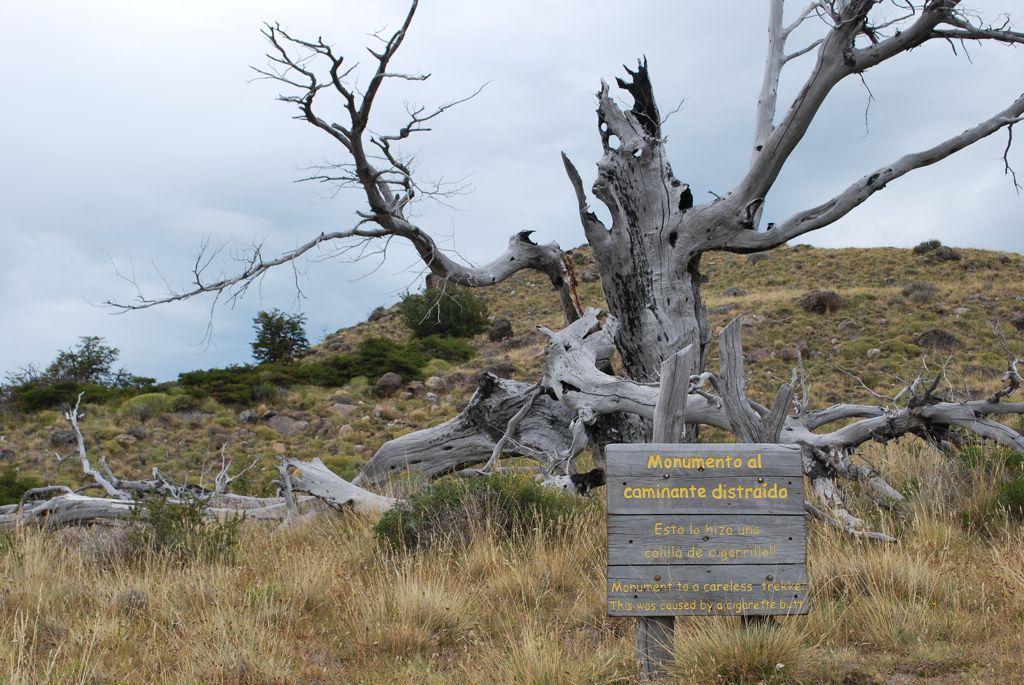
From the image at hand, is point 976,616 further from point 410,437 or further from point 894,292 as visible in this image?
point 894,292

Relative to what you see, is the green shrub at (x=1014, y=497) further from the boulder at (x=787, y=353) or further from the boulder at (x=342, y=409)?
the boulder at (x=342, y=409)

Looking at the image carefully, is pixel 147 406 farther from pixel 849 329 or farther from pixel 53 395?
pixel 849 329

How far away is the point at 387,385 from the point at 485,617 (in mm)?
21742

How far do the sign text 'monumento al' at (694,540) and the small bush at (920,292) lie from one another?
99.9ft

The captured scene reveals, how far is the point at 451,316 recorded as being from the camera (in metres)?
37.6

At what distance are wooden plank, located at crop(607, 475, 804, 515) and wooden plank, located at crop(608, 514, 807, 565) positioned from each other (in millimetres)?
43

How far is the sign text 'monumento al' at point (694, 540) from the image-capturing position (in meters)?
4.80

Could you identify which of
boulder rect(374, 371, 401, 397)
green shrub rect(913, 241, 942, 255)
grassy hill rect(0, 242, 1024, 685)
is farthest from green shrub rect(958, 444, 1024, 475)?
green shrub rect(913, 241, 942, 255)

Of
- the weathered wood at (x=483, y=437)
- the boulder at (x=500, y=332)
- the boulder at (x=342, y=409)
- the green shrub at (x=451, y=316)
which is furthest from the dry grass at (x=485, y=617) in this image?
the green shrub at (x=451, y=316)

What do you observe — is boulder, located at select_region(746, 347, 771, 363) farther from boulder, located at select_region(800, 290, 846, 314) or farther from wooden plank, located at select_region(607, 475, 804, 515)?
wooden plank, located at select_region(607, 475, 804, 515)

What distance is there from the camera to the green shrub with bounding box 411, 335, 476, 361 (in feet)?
109

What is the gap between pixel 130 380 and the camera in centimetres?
3134

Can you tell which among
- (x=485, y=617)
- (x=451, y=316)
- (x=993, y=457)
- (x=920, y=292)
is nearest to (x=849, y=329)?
(x=920, y=292)

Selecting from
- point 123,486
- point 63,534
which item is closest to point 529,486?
point 63,534
